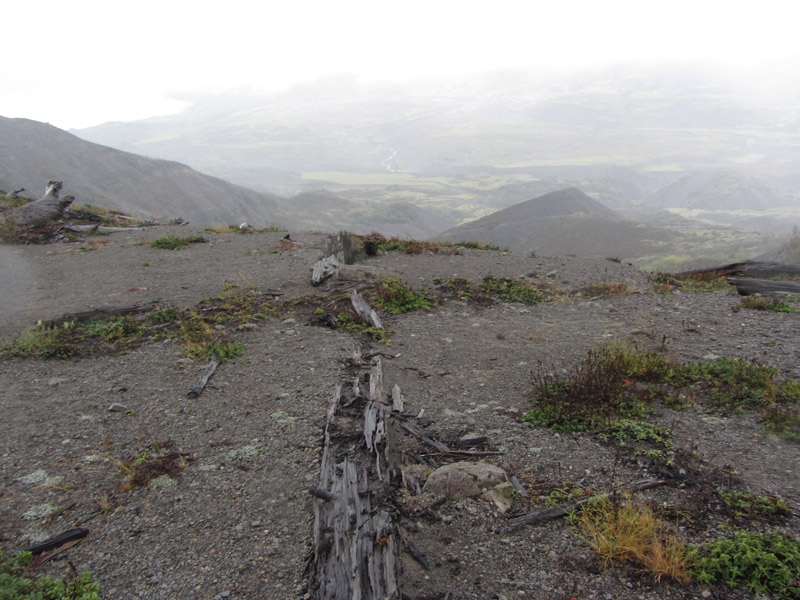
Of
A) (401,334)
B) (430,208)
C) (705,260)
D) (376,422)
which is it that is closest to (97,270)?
(401,334)

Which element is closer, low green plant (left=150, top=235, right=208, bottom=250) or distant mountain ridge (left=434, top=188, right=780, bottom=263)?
low green plant (left=150, top=235, right=208, bottom=250)

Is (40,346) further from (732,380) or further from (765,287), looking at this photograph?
(765,287)

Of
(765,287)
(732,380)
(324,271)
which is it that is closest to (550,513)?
(732,380)

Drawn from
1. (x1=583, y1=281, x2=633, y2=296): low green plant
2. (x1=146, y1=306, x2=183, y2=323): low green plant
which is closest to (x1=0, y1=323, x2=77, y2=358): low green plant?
(x1=146, y1=306, x2=183, y2=323): low green plant

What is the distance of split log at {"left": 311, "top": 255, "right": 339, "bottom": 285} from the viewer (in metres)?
11.8

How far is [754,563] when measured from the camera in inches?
130

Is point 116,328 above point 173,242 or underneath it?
underneath

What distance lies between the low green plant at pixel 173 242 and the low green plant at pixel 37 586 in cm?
1399

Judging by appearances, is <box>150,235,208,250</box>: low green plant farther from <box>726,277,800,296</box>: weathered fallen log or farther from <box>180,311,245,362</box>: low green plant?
<box>726,277,800,296</box>: weathered fallen log

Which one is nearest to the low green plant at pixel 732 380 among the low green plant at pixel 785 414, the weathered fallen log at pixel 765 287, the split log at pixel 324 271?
the low green plant at pixel 785 414

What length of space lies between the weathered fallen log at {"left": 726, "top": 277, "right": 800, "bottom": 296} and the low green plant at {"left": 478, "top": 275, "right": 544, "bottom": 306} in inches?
206

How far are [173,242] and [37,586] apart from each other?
1463cm

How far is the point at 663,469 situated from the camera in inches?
181

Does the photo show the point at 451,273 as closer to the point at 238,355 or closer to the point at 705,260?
the point at 238,355
